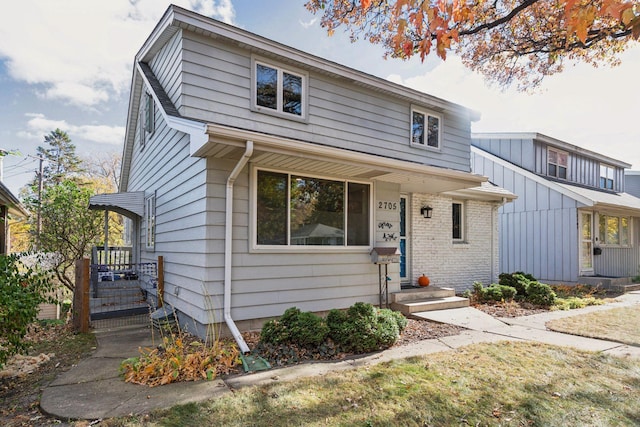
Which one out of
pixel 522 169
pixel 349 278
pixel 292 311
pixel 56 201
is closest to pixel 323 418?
pixel 292 311

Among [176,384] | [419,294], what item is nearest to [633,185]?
[419,294]

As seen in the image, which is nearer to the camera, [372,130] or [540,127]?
[372,130]

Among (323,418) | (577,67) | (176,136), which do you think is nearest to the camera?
(323,418)

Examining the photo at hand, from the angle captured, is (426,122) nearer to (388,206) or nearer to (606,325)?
(388,206)

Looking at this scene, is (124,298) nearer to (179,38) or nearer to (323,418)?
(179,38)

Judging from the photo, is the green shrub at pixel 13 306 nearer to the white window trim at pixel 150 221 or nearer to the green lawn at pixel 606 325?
the white window trim at pixel 150 221

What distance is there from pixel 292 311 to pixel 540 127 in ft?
57.2

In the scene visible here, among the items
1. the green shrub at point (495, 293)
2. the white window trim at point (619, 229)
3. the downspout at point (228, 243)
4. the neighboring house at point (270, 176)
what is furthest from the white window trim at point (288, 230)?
the white window trim at point (619, 229)

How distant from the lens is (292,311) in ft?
16.6

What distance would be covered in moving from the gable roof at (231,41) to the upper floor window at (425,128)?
0.89 feet

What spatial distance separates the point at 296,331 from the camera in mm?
4809

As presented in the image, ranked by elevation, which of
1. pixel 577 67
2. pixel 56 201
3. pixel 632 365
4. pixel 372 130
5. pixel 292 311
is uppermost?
pixel 577 67

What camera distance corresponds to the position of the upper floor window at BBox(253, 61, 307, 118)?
Result: 6.91m

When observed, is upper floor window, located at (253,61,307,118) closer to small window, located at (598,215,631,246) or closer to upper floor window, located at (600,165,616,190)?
small window, located at (598,215,631,246)
